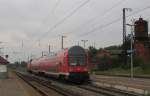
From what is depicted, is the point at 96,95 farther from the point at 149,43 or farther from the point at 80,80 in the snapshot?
the point at 149,43

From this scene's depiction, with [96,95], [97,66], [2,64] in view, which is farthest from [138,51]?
[96,95]

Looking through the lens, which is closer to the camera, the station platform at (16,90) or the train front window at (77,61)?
the station platform at (16,90)

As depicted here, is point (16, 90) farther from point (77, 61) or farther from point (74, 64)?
point (77, 61)

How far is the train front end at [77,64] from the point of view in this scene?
124ft

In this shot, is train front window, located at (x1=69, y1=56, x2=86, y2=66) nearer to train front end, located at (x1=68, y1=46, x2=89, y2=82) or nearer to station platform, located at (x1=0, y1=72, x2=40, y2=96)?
train front end, located at (x1=68, y1=46, x2=89, y2=82)

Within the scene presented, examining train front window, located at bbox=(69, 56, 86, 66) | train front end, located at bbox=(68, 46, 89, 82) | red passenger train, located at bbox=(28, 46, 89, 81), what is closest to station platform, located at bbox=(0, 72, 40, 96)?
red passenger train, located at bbox=(28, 46, 89, 81)

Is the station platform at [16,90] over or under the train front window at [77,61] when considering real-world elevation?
under

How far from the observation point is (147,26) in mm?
102625

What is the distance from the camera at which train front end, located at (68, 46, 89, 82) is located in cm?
3784

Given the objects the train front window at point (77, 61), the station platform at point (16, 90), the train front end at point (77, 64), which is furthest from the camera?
the train front window at point (77, 61)

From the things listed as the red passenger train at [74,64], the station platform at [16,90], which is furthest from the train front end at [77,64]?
the station platform at [16,90]

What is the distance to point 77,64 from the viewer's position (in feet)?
126

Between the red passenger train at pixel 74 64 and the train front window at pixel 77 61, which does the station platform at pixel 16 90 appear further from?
the train front window at pixel 77 61

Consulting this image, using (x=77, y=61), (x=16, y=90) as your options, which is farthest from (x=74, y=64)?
(x=16, y=90)
